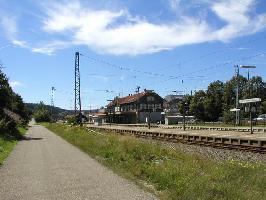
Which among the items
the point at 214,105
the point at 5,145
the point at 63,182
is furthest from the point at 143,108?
the point at 63,182

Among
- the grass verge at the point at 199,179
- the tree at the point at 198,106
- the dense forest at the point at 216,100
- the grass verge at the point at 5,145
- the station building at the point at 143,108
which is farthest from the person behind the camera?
the station building at the point at 143,108

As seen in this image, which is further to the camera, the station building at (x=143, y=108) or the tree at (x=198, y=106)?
the station building at (x=143, y=108)

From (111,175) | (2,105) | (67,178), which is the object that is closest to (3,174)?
(67,178)

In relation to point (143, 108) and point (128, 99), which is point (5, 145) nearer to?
point (143, 108)

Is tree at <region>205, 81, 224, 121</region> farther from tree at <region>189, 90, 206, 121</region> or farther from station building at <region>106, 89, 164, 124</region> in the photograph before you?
station building at <region>106, 89, 164, 124</region>

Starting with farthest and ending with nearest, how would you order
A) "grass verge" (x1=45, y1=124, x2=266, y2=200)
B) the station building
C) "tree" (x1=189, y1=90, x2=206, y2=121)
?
the station building → "tree" (x1=189, y1=90, x2=206, y2=121) → "grass verge" (x1=45, y1=124, x2=266, y2=200)

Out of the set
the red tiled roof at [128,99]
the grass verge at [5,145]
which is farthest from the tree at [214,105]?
the grass verge at [5,145]

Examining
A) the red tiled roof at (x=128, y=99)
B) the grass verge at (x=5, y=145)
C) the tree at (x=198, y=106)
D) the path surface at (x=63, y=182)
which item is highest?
the red tiled roof at (x=128, y=99)

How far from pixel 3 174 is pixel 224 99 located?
315 ft

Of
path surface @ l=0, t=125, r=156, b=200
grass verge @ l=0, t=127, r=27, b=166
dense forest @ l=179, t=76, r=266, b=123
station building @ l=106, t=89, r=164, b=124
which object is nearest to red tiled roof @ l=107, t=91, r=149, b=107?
station building @ l=106, t=89, r=164, b=124

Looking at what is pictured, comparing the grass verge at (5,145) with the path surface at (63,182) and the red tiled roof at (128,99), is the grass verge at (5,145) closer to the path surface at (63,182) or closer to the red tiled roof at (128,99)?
the path surface at (63,182)

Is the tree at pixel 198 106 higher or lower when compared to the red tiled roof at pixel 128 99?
lower

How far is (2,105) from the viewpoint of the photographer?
159 ft

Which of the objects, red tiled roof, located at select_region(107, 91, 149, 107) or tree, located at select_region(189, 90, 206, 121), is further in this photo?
red tiled roof, located at select_region(107, 91, 149, 107)
